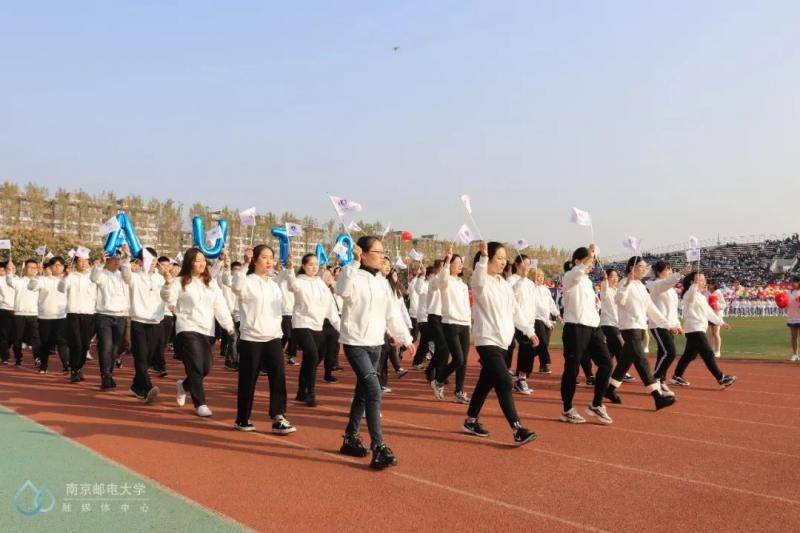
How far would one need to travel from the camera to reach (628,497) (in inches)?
191

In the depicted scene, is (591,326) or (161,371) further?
(161,371)

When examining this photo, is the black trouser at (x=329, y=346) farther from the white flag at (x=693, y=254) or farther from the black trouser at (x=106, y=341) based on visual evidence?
the white flag at (x=693, y=254)

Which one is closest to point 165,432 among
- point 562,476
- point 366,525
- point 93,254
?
Answer: point 366,525

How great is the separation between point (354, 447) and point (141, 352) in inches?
169

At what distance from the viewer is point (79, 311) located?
35.6 ft

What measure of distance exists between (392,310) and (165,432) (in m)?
2.74

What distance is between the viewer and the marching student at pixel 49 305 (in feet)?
39.6

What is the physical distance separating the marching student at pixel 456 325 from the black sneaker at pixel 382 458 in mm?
3601

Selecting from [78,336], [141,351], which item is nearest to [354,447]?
[141,351]

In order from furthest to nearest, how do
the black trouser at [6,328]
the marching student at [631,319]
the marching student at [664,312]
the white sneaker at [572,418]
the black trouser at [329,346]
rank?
the black trouser at [6,328], the black trouser at [329,346], the marching student at [664,312], the marching student at [631,319], the white sneaker at [572,418]

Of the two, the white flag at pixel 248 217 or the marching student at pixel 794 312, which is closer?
the white flag at pixel 248 217

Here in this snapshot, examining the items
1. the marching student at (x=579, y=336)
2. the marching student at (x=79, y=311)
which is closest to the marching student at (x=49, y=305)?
the marching student at (x=79, y=311)

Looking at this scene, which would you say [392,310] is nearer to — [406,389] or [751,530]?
[751,530]

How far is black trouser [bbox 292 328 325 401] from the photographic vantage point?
833 cm
